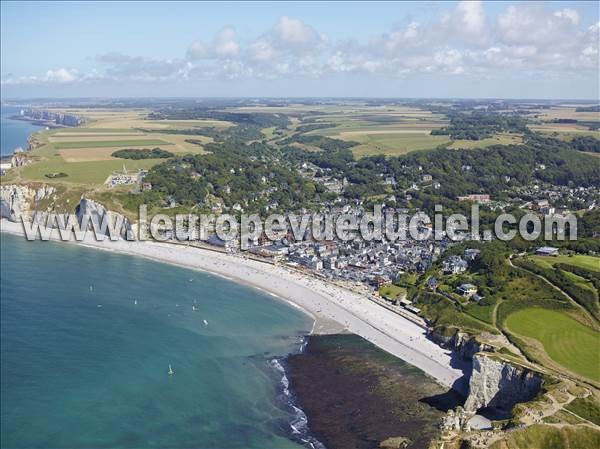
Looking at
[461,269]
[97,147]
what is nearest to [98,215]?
[461,269]

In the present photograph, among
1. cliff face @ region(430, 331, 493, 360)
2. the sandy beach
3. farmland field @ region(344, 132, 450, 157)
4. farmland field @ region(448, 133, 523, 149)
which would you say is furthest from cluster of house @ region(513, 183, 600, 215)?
cliff face @ region(430, 331, 493, 360)

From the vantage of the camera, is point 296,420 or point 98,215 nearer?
point 296,420

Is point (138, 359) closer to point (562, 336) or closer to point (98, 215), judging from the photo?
point (562, 336)

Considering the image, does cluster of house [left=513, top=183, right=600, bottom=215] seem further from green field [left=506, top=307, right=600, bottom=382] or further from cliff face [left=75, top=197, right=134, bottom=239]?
cliff face [left=75, top=197, right=134, bottom=239]

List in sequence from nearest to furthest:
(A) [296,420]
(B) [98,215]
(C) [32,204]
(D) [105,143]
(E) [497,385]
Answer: (A) [296,420]
(E) [497,385]
(B) [98,215]
(C) [32,204]
(D) [105,143]

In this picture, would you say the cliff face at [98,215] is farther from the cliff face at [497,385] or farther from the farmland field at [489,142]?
the farmland field at [489,142]

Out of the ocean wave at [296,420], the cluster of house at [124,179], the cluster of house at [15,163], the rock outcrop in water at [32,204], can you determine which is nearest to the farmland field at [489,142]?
the cluster of house at [124,179]
